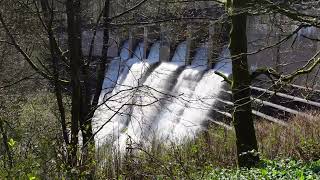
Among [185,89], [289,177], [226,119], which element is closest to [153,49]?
[185,89]

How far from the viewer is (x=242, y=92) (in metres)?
6.93

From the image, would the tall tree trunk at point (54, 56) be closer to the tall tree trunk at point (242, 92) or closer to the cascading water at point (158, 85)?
the tall tree trunk at point (242, 92)

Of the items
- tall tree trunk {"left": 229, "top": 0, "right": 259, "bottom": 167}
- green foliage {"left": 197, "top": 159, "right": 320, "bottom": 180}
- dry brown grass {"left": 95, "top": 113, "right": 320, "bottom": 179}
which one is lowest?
dry brown grass {"left": 95, "top": 113, "right": 320, "bottom": 179}

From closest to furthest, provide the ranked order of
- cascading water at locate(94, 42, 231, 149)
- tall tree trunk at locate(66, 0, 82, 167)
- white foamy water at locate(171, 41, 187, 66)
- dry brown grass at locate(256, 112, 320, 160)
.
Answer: tall tree trunk at locate(66, 0, 82, 167) → dry brown grass at locate(256, 112, 320, 160) → cascading water at locate(94, 42, 231, 149) → white foamy water at locate(171, 41, 187, 66)

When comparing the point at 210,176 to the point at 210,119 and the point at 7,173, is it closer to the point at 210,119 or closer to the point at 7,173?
the point at 7,173

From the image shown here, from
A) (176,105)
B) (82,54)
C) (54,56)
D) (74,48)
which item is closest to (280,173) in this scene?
(74,48)

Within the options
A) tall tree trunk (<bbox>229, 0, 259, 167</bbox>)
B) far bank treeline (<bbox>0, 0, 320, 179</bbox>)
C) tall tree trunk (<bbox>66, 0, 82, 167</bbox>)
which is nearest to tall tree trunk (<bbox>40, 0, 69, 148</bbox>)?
far bank treeline (<bbox>0, 0, 320, 179</bbox>)

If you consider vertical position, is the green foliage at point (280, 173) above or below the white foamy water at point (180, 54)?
below

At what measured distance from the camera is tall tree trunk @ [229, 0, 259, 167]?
6762 mm

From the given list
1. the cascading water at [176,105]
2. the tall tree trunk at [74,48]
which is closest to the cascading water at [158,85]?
the cascading water at [176,105]

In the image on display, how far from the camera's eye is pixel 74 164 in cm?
437

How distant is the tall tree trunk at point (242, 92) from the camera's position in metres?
6.76

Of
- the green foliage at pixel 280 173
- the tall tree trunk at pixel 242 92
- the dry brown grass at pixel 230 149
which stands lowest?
the dry brown grass at pixel 230 149

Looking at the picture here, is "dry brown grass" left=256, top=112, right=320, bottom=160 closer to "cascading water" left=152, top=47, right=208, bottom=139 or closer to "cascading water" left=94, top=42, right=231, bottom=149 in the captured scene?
"cascading water" left=94, top=42, right=231, bottom=149
